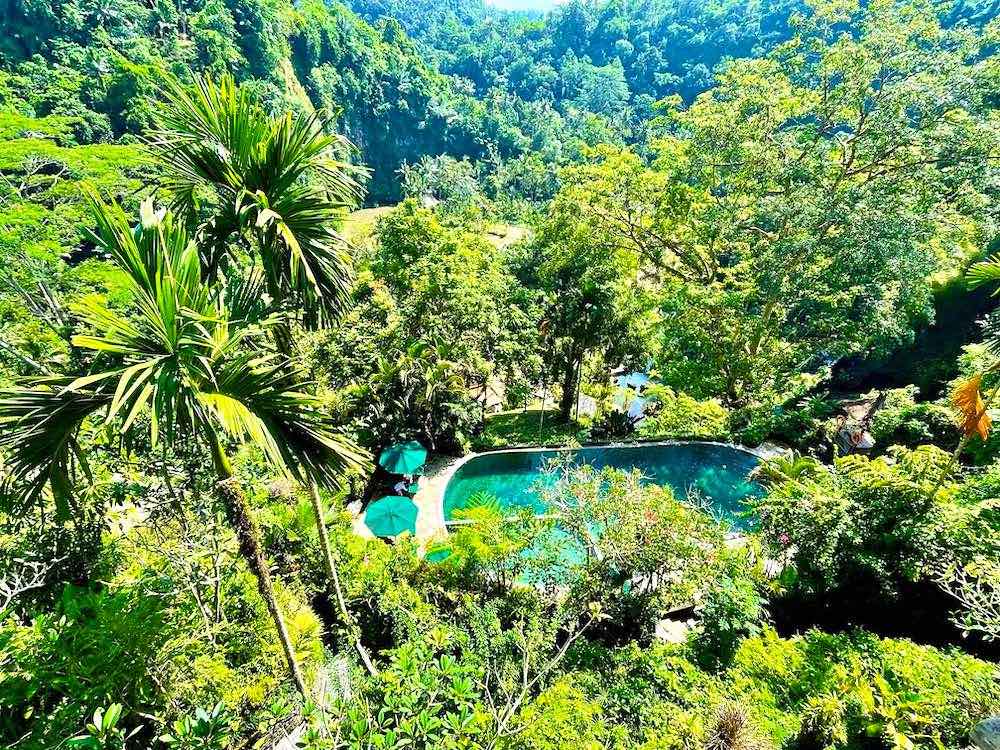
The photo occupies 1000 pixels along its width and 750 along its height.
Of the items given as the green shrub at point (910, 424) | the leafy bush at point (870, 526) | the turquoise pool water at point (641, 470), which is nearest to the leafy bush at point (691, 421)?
the turquoise pool water at point (641, 470)

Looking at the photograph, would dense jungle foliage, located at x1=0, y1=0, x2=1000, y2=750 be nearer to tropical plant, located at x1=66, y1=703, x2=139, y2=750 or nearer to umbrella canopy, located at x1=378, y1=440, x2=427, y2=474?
tropical plant, located at x1=66, y1=703, x2=139, y2=750

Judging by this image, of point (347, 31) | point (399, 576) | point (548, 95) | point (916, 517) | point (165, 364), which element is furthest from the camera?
point (548, 95)

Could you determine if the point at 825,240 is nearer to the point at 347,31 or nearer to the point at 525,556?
the point at 525,556

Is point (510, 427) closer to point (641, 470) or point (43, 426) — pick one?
point (641, 470)

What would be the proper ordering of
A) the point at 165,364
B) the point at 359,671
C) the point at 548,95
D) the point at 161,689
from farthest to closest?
the point at 548,95 → the point at 359,671 → the point at 161,689 → the point at 165,364

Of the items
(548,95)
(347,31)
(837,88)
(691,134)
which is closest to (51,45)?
(347,31)

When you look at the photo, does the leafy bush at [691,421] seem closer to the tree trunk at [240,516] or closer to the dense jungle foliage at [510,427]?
the dense jungle foliage at [510,427]
